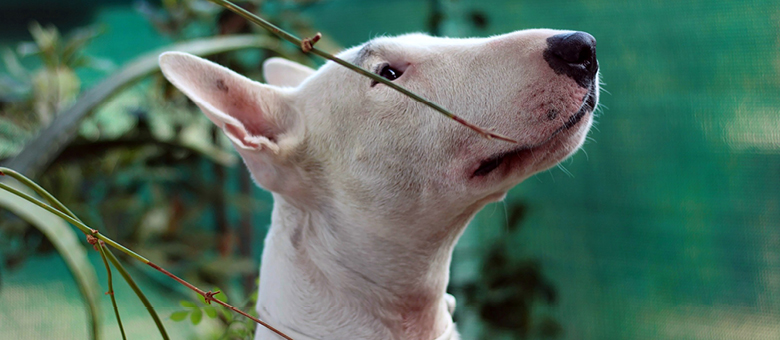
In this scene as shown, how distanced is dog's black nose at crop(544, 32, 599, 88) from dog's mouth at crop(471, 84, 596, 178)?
3 centimetres

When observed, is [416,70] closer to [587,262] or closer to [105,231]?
[587,262]

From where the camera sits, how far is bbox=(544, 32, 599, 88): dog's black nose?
0.72 meters

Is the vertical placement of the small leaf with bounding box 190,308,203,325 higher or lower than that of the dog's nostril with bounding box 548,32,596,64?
higher

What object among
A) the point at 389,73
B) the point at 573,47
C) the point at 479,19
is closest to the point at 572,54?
the point at 573,47

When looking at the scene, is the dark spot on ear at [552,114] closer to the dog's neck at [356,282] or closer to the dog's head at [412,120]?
the dog's head at [412,120]

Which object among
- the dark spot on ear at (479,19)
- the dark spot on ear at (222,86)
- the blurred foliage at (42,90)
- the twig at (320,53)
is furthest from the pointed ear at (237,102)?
the blurred foliage at (42,90)

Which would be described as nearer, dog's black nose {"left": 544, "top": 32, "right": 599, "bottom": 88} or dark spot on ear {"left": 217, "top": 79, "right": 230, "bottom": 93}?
dog's black nose {"left": 544, "top": 32, "right": 599, "bottom": 88}

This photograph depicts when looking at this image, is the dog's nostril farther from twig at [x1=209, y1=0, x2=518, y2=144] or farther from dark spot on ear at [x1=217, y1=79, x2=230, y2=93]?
dark spot on ear at [x1=217, y1=79, x2=230, y2=93]

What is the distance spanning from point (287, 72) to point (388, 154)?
18.1 inches

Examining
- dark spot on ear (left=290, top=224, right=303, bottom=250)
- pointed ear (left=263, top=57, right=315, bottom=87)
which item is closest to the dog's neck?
dark spot on ear (left=290, top=224, right=303, bottom=250)

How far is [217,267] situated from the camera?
93.8 inches

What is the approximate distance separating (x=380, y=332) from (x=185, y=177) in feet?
7.03

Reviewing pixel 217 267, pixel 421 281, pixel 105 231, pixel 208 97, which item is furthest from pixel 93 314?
pixel 105 231

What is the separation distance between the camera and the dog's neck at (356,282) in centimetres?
87
